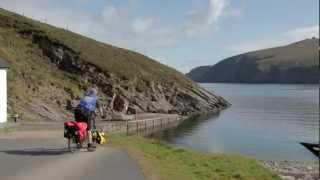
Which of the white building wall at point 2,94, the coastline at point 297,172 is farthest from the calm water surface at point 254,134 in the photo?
the white building wall at point 2,94

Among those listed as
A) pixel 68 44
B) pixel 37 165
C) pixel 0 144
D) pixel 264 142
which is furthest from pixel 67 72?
pixel 37 165

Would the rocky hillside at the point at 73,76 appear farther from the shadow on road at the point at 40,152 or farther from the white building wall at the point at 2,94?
the shadow on road at the point at 40,152

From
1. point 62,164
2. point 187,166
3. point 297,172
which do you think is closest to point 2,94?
point 297,172

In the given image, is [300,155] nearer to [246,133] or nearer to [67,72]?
[246,133]

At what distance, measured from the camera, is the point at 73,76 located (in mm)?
104125

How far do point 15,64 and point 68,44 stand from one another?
30545 millimetres

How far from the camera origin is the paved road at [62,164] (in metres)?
15.8

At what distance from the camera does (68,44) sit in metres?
115

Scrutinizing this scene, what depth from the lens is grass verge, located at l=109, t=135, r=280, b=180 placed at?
1744 centimetres

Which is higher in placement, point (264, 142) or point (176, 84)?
point (176, 84)

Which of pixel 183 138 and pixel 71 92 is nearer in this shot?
pixel 183 138

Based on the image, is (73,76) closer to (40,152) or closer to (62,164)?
(40,152)

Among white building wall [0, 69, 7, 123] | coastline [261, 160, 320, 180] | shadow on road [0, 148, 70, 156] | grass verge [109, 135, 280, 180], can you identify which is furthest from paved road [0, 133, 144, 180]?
white building wall [0, 69, 7, 123]

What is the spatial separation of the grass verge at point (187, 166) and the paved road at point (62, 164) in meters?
0.60
